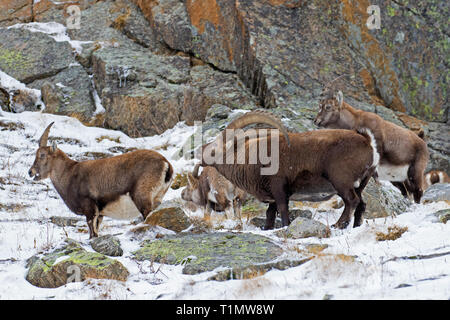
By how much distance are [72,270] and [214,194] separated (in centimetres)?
572

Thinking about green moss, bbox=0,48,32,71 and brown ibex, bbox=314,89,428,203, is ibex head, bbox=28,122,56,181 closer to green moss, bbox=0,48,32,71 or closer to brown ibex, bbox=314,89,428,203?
→ brown ibex, bbox=314,89,428,203

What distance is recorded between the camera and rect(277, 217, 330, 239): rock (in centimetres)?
734

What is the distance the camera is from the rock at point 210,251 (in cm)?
633

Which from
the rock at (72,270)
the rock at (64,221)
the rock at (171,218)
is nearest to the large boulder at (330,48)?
the rock at (64,221)

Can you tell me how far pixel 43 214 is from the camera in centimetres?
1115

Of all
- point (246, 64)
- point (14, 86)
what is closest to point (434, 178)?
point (246, 64)

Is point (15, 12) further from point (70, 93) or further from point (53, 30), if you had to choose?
point (70, 93)

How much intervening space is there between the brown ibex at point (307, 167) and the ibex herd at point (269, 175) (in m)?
0.01

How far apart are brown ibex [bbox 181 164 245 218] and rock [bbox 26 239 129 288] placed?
4.63 m

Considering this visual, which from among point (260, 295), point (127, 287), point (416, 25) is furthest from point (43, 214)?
point (416, 25)

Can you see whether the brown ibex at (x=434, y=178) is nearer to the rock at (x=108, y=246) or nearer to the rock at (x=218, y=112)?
the rock at (x=218, y=112)

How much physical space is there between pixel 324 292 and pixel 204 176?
7.40 m

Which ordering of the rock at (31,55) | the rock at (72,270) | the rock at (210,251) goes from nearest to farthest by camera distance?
the rock at (72,270) < the rock at (210,251) < the rock at (31,55)

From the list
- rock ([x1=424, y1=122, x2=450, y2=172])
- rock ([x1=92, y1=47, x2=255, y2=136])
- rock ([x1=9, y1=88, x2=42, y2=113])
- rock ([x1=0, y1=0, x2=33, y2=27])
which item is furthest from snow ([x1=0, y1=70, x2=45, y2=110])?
Answer: rock ([x1=424, y1=122, x2=450, y2=172])
